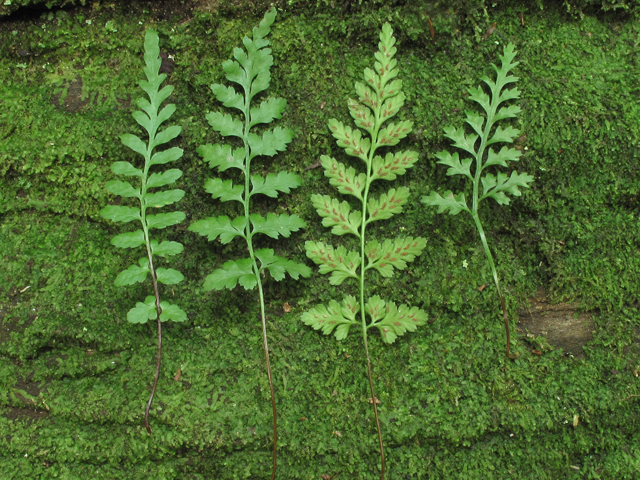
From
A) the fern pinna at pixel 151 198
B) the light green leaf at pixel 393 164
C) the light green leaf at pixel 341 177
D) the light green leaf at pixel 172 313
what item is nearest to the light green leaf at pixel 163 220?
the fern pinna at pixel 151 198

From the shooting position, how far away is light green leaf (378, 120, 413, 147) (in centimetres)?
283

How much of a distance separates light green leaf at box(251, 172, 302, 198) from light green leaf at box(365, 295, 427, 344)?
83cm

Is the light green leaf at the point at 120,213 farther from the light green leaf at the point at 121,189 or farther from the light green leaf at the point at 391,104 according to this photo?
the light green leaf at the point at 391,104

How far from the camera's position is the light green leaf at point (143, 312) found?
2666 millimetres

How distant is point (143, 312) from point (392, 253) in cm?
148

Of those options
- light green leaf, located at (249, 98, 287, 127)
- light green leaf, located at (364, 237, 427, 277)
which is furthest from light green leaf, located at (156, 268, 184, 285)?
light green leaf, located at (364, 237, 427, 277)

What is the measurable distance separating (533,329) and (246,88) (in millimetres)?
2306

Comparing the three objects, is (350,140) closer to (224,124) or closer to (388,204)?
(388,204)

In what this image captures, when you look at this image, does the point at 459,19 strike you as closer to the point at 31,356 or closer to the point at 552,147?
the point at 552,147

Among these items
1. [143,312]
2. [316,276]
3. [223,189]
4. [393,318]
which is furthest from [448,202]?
[143,312]

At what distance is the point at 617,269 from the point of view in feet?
9.86

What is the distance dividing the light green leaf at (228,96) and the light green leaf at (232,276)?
938mm

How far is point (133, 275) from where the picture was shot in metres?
2.71

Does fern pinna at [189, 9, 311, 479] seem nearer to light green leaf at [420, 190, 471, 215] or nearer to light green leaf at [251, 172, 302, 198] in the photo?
light green leaf at [251, 172, 302, 198]
